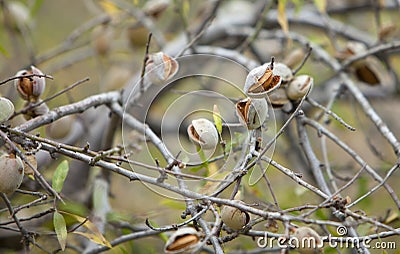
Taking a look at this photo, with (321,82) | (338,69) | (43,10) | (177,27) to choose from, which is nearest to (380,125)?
(338,69)

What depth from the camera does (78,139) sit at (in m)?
1.06

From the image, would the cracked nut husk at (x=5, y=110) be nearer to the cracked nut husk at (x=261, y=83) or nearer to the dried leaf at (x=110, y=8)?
the cracked nut husk at (x=261, y=83)

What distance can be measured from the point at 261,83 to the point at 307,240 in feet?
0.52

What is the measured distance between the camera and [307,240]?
0.50 meters

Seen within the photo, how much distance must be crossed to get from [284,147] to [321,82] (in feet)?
0.52

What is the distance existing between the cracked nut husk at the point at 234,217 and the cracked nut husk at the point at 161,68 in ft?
0.61

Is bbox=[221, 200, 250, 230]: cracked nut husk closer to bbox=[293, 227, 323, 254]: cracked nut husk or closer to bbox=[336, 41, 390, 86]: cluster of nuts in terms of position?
bbox=[293, 227, 323, 254]: cracked nut husk

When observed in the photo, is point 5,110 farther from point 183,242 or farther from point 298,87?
point 298,87

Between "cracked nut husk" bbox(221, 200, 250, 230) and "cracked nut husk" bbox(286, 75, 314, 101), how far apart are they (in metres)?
0.20

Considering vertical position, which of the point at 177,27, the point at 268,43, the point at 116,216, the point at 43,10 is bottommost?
the point at 116,216

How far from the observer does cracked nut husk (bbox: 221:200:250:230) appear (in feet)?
1.73

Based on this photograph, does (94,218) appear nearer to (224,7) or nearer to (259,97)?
(259,97)

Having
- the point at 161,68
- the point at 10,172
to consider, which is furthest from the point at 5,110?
the point at 161,68

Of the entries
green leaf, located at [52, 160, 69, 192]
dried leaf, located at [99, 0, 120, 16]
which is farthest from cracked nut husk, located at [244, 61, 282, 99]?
dried leaf, located at [99, 0, 120, 16]
